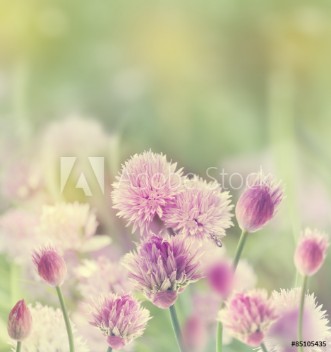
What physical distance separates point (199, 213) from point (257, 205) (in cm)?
6

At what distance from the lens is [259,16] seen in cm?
68

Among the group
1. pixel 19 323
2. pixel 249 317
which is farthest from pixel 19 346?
pixel 249 317

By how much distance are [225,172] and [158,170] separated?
7 centimetres

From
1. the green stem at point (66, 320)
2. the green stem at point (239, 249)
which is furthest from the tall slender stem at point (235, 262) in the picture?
the green stem at point (66, 320)

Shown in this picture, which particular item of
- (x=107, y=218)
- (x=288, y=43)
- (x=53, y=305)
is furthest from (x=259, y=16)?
(x=53, y=305)

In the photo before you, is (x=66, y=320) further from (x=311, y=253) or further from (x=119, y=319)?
(x=311, y=253)

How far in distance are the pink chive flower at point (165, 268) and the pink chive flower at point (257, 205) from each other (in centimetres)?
6

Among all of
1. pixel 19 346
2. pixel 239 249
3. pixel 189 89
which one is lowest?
pixel 19 346

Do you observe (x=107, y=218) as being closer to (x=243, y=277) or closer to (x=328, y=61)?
(x=243, y=277)

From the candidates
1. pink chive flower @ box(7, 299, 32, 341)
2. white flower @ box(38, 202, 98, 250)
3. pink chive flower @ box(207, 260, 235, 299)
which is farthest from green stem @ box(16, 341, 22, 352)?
pink chive flower @ box(207, 260, 235, 299)

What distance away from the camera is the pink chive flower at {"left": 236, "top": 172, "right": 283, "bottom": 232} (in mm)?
645

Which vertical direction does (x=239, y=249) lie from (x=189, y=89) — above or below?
below

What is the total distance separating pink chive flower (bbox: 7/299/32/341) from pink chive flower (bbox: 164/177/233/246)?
17 cm

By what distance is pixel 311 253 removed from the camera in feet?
2.13
